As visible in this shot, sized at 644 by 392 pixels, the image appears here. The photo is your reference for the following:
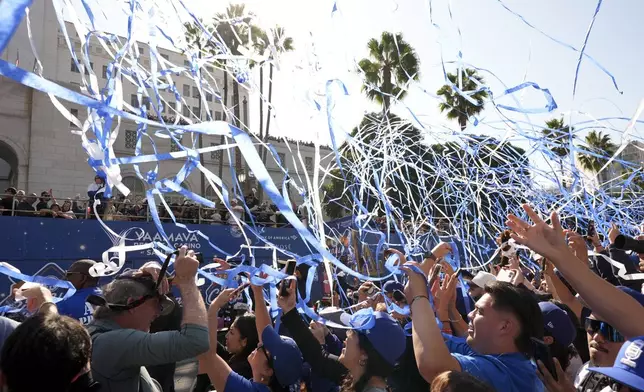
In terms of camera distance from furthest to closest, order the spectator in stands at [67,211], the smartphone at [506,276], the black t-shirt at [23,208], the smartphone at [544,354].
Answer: the spectator in stands at [67,211], the black t-shirt at [23,208], the smartphone at [506,276], the smartphone at [544,354]

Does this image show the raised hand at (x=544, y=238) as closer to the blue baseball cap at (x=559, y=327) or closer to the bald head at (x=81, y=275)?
the blue baseball cap at (x=559, y=327)

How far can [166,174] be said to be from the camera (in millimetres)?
31469

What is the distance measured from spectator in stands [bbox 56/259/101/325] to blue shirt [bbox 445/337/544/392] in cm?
283

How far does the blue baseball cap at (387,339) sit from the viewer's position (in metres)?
2.64

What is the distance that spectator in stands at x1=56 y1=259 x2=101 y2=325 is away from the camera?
384 centimetres

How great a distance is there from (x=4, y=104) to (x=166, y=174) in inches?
410

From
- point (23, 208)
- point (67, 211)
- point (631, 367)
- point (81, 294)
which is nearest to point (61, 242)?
point (67, 211)

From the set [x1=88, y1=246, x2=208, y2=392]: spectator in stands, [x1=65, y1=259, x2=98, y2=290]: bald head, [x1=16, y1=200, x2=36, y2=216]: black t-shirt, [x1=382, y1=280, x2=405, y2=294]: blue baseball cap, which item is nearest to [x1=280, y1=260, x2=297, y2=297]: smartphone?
[x1=88, y1=246, x2=208, y2=392]: spectator in stands

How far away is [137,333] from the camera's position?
7.29 ft

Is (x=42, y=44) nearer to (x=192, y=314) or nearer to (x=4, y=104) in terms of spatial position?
(x=4, y=104)

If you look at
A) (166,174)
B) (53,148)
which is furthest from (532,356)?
(166,174)

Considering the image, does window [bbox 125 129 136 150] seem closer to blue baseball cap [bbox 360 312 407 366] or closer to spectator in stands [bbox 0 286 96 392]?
blue baseball cap [bbox 360 312 407 366]

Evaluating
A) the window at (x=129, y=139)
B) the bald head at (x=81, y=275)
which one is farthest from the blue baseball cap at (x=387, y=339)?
the window at (x=129, y=139)

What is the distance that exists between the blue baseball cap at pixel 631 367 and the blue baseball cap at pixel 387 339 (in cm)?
108
